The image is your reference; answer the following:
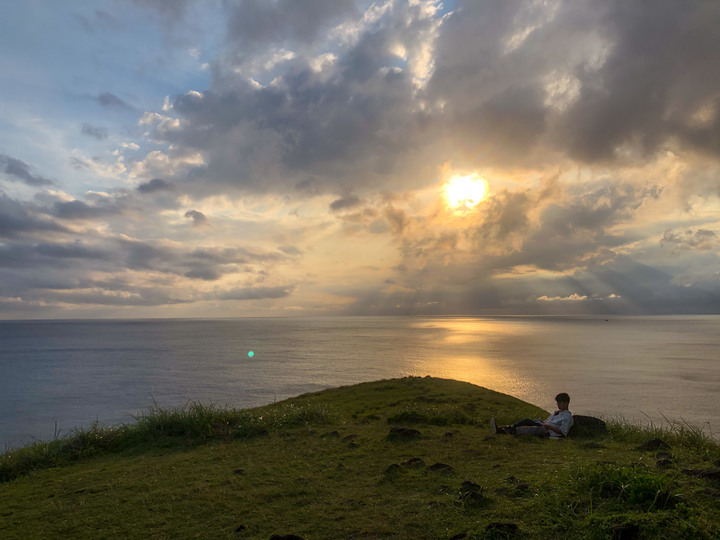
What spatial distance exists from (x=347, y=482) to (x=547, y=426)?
6.28 meters

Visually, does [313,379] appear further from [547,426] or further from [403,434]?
[547,426]

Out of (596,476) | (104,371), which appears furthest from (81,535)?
(104,371)


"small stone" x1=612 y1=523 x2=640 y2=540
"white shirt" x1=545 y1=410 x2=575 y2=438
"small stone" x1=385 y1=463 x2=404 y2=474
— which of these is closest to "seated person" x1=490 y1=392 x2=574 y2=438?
"white shirt" x1=545 y1=410 x2=575 y2=438

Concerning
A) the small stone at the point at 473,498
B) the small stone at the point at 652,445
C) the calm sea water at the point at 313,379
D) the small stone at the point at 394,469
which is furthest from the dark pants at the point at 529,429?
the calm sea water at the point at 313,379

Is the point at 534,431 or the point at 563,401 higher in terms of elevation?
the point at 563,401

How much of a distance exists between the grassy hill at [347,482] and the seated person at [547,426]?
41 centimetres

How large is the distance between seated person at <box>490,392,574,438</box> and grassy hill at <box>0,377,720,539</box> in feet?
1.36

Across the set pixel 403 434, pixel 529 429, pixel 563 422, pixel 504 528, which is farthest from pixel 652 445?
pixel 504 528

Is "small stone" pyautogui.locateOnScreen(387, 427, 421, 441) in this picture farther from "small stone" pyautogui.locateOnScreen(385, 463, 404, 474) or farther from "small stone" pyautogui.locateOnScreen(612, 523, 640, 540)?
"small stone" pyautogui.locateOnScreen(612, 523, 640, 540)

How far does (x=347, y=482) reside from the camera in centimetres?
822

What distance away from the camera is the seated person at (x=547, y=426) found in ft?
37.2

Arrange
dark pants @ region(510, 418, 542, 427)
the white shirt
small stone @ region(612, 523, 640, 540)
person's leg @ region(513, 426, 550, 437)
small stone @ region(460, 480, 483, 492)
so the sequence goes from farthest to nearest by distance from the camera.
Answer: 1. dark pants @ region(510, 418, 542, 427)
2. the white shirt
3. person's leg @ region(513, 426, 550, 437)
4. small stone @ region(460, 480, 483, 492)
5. small stone @ region(612, 523, 640, 540)

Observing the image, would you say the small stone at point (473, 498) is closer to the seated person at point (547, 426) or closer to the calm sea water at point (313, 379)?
the seated person at point (547, 426)

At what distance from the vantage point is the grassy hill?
572 cm
